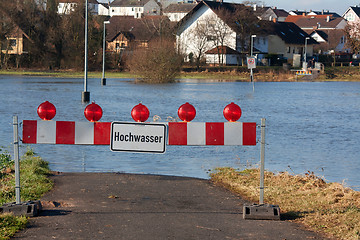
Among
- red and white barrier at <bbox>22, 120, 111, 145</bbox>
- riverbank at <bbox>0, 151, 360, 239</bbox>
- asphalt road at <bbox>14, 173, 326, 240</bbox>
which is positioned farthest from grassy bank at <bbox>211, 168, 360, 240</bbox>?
red and white barrier at <bbox>22, 120, 111, 145</bbox>

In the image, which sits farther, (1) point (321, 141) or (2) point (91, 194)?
(1) point (321, 141)

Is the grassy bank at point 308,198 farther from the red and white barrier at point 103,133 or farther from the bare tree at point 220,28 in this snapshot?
the bare tree at point 220,28

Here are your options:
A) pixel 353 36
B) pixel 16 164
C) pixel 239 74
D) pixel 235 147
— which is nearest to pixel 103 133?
pixel 16 164

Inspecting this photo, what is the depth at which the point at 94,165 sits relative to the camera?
530 inches

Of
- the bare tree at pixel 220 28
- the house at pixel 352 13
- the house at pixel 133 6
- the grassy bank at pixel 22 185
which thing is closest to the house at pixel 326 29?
the house at pixel 352 13

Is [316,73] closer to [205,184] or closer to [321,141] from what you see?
[321,141]

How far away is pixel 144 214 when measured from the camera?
8.16m

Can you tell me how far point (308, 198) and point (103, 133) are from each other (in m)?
3.03

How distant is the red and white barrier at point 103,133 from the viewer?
332 inches

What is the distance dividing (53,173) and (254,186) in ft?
11.4

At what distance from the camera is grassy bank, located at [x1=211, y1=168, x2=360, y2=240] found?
7.71 m

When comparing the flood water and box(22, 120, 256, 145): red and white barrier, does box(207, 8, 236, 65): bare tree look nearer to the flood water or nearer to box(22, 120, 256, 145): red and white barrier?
the flood water

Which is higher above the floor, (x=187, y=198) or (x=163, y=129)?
(x=163, y=129)

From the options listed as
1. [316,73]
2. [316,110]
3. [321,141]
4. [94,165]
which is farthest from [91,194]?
[316,73]
